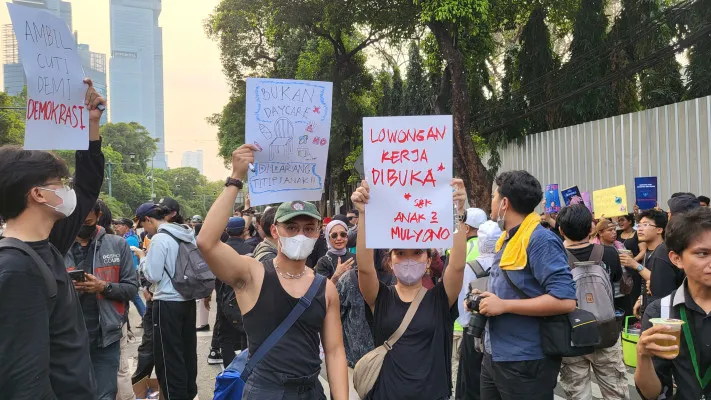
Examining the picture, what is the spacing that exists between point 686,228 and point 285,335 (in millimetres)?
1815

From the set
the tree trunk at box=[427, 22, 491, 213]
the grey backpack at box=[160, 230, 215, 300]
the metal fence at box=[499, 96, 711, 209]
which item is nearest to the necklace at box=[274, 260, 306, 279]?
the grey backpack at box=[160, 230, 215, 300]

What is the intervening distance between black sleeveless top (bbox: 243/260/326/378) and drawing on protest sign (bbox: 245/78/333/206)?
50cm

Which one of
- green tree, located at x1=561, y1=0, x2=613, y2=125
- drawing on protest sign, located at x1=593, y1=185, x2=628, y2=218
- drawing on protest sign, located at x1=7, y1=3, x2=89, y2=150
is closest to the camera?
drawing on protest sign, located at x1=7, y1=3, x2=89, y2=150

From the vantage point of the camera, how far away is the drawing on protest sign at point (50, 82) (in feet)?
9.05

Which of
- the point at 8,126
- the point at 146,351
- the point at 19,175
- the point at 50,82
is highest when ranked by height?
the point at 8,126

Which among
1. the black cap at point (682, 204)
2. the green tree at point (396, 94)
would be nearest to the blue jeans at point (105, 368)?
the black cap at point (682, 204)

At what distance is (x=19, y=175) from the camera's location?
93.7 inches

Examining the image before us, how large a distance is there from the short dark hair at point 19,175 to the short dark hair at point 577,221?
374cm

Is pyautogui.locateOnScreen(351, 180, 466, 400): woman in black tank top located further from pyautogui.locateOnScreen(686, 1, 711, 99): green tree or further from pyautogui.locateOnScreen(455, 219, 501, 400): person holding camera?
pyautogui.locateOnScreen(686, 1, 711, 99): green tree

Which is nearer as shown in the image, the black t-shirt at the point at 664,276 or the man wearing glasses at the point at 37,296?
the man wearing glasses at the point at 37,296

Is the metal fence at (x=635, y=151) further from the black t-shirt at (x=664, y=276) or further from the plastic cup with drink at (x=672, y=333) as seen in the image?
the plastic cup with drink at (x=672, y=333)

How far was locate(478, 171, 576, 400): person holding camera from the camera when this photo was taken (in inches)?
135

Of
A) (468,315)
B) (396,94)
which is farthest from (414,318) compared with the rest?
(396,94)

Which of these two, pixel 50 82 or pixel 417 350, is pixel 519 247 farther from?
pixel 50 82
